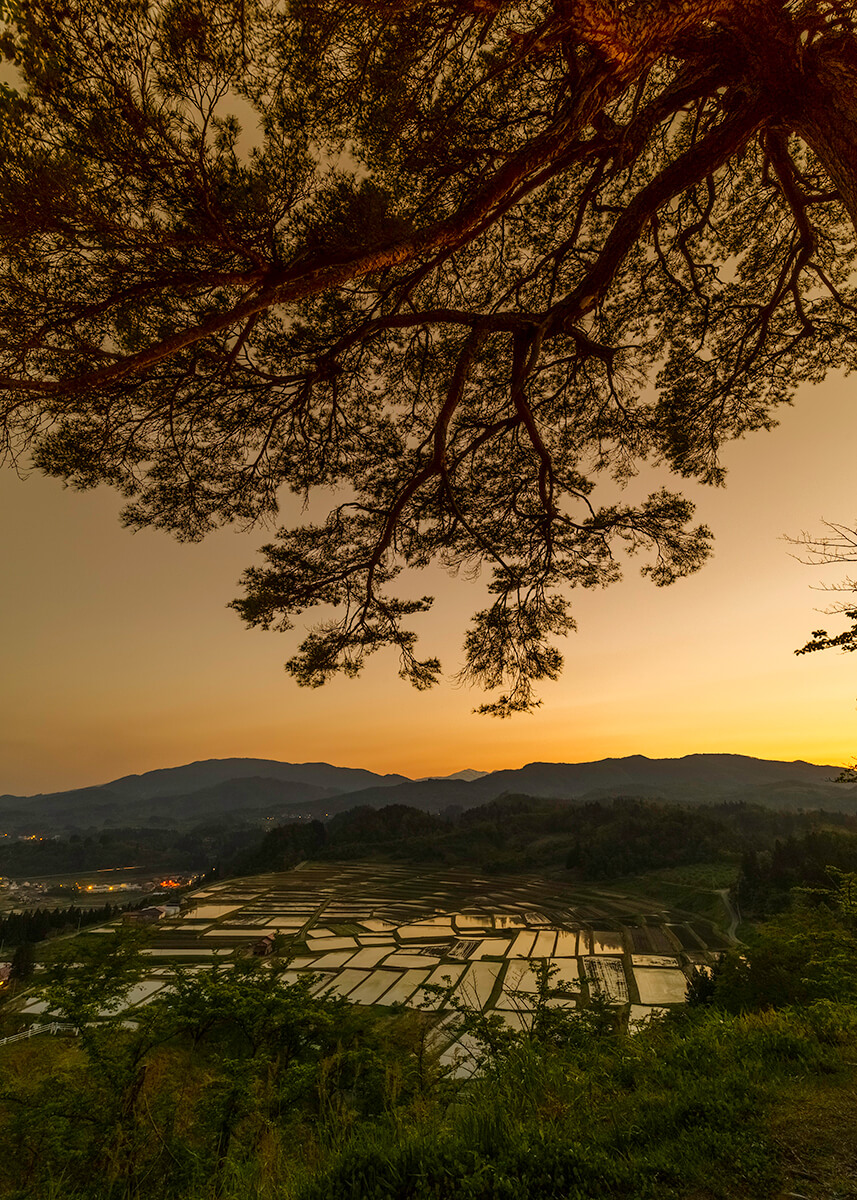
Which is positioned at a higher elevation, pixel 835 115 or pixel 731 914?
pixel 835 115

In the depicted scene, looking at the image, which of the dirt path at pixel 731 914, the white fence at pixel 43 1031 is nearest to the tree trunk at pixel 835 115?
the white fence at pixel 43 1031

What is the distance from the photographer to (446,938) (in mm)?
34781

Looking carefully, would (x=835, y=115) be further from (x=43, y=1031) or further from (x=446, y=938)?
(x=446, y=938)

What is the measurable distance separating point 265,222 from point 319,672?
13.3 ft

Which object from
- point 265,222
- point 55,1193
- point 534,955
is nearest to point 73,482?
point 265,222

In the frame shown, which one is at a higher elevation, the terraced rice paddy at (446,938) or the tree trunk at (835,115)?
the tree trunk at (835,115)

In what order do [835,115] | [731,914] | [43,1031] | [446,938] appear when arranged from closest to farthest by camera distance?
[835,115] < [43,1031] < [446,938] < [731,914]

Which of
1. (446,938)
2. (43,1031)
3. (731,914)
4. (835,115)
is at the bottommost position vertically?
(731,914)

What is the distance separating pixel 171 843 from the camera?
134250 millimetres

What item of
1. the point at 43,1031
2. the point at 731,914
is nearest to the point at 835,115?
the point at 43,1031

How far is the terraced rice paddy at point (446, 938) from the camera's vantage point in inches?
932

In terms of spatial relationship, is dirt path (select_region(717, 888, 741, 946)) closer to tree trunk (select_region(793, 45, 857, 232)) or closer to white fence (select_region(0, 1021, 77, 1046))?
→ white fence (select_region(0, 1021, 77, 1046))

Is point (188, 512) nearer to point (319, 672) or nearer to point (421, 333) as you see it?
point (319, 672)

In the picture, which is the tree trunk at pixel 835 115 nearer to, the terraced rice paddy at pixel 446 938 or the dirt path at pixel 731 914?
the terraced rice paddy at pixel 446 938
